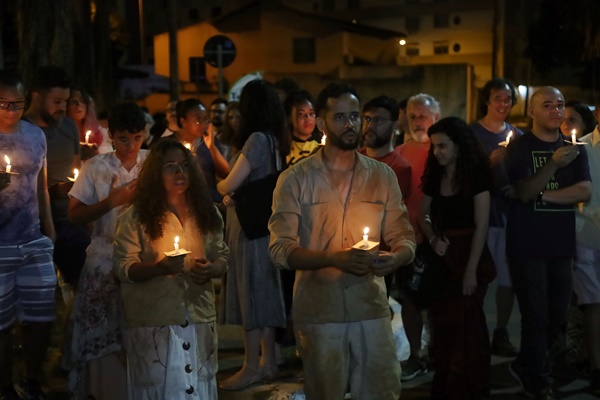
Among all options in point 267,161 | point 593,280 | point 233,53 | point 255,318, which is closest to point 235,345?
point 255,318

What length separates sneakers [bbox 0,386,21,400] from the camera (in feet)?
19.4

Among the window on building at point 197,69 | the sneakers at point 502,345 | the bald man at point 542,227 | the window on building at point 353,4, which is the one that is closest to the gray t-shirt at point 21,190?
the bald man at point 542,227

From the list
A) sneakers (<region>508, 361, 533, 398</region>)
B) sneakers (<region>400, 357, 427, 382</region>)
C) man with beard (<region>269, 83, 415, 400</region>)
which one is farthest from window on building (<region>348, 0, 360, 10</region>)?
man with beard (<region>269, 83, 415, 400</region>)

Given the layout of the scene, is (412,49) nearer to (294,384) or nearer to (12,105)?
(294,384)

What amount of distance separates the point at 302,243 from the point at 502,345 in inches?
142

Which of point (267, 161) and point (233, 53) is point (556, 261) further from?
point (233, 53)

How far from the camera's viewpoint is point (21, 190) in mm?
5848

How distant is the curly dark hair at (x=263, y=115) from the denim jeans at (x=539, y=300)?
2.02 metres

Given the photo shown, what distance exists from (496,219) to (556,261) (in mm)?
1387

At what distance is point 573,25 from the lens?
133 feet

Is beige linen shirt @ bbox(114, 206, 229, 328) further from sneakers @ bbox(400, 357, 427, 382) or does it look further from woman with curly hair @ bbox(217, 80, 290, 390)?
sneakers @ bbox(400, 357, 427, 382)

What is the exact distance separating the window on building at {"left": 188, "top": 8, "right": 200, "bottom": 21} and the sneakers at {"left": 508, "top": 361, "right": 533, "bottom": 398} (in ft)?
227

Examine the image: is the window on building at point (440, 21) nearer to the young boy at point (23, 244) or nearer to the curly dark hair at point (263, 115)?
the curly dark hair at point (263, 115)

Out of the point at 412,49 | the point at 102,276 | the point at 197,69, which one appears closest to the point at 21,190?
the point at 102,276
